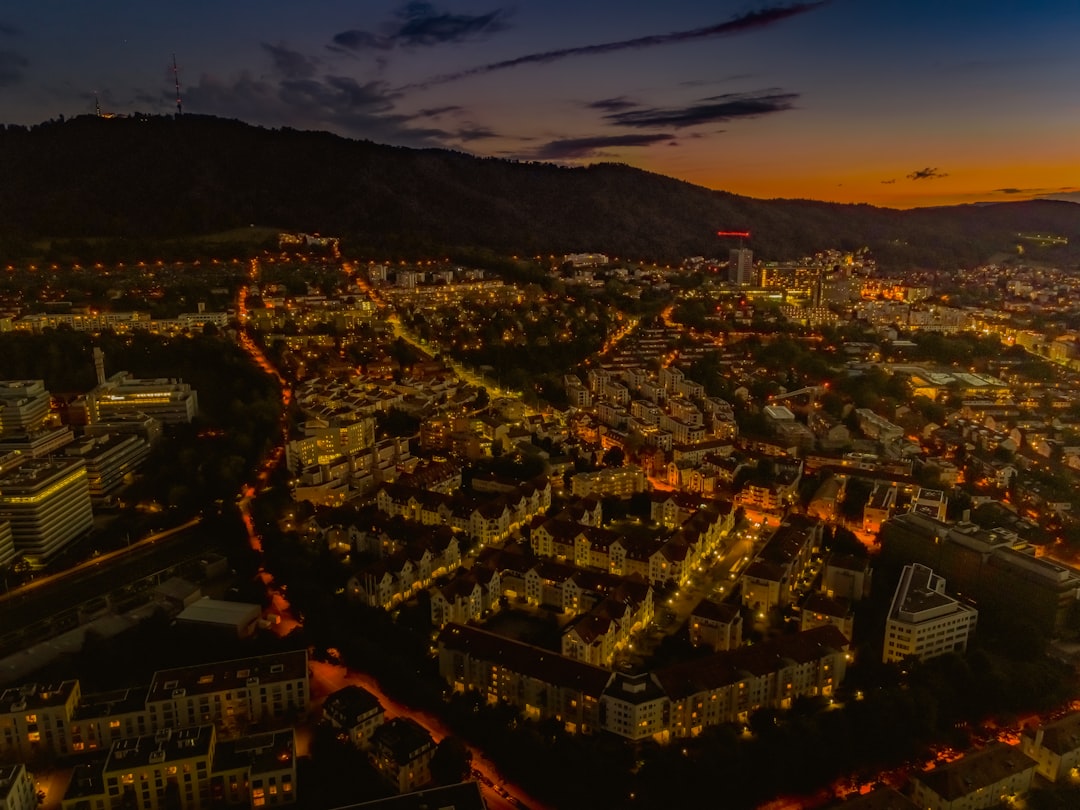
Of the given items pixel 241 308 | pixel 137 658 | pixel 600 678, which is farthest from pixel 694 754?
pixel 241 308

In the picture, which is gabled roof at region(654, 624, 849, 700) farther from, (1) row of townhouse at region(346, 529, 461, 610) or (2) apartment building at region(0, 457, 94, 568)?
(2) apartment building at region(0, 457, 94, 568)

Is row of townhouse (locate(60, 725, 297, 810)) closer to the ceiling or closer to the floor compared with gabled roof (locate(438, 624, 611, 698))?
closer to the floor

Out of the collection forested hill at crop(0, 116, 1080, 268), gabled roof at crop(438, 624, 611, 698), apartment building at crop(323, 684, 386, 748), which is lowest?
apartment building at crop(323, 684, 386, 748)

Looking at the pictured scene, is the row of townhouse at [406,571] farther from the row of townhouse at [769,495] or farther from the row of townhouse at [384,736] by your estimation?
the row of townhouse at [769,495]

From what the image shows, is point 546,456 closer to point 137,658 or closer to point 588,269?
point 137,658

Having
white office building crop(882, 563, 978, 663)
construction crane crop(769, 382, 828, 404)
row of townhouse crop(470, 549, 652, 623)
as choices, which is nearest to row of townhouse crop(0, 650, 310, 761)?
row of townhouse crop(470, 549, 652, 623)

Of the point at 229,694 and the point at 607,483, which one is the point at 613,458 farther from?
the point at 229,694

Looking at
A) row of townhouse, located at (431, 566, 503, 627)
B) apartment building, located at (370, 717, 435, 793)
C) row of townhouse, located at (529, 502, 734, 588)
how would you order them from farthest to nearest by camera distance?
row of townhouse, located at (529, 502, 734, 588), row of townhouse, located at (431, 566, 503, 627), apartment building, located at (370, 717, 435, 793)

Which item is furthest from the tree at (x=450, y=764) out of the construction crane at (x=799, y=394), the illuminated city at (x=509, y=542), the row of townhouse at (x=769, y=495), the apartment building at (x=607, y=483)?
the construction crane at (x=799, y=394)
